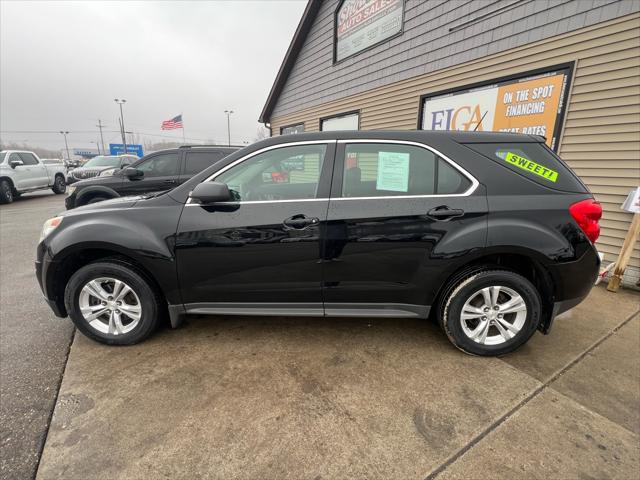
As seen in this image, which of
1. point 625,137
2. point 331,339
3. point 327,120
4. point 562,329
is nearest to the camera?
point 331,339

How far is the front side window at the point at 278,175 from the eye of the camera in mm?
2541

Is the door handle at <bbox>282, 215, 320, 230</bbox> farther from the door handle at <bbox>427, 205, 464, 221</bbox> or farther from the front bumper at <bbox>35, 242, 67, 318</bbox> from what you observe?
the front bumper at <bbox>35, 242, 67, 318</bbox>

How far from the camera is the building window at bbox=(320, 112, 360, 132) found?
836cm

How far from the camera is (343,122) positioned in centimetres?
881

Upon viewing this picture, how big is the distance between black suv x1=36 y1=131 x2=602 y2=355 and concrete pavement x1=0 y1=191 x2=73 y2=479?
1.40 ft

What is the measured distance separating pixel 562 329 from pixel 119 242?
3872mm

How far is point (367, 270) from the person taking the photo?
2.48 meters

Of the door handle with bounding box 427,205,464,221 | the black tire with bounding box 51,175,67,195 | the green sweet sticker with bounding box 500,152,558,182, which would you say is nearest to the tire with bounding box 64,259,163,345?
the door handle with bounding box 427,205,464,221

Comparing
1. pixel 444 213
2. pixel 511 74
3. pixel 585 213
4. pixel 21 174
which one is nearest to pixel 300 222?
pixel 444 213

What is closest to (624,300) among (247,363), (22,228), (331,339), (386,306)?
(386,306)

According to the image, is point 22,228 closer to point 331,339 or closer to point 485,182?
point 331,339

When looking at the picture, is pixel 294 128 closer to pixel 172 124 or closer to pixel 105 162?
pixel 105 162

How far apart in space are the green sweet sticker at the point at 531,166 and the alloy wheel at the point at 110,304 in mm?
3046

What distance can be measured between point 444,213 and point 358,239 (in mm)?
638
